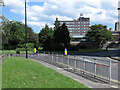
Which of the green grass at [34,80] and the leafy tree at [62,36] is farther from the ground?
the leafy tree at [62,36]

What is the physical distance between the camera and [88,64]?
1120 centimetres

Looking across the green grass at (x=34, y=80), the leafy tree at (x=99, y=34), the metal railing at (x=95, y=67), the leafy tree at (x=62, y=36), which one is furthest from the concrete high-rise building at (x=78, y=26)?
the green grass at (x=34, y=80)

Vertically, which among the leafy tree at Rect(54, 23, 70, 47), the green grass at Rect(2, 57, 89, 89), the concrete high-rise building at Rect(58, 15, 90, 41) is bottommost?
the green grass at Rect(2, 57, 89, 89)

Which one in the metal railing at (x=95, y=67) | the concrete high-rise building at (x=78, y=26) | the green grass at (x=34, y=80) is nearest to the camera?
the green grass at (x=34, y=80)

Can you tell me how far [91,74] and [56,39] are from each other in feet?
171

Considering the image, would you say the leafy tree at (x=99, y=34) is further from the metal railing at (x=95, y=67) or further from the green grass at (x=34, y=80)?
the green grass at (x=34, y=80)

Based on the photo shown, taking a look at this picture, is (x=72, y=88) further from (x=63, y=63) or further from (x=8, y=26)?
(x=8, y=26)

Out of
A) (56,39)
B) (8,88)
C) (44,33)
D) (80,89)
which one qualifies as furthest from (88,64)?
(44,33)

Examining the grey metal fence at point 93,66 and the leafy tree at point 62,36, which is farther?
the leafy tree at point 62,36

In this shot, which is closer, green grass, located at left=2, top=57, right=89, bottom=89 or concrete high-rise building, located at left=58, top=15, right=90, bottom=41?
green grass, located at left=2, top=57, right=89, bottom=89

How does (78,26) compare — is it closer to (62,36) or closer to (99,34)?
(99,34)

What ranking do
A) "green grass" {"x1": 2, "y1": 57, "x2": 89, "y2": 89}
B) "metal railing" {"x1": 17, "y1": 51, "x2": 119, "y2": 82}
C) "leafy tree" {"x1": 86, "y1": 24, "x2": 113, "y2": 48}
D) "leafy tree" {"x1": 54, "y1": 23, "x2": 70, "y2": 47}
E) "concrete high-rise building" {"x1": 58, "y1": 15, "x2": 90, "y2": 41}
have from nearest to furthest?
"green grass" {"x1": 2, "y1": 57, "x2": 89, "y2": 89} → "metal railing" {"x1": 17, "y1": 51, "x2": 119, "y2": 82} → "leafy tree" {"x1": 54, "y1": 23, "x2": 70, "y2": 47} → "leafy tree" {"x1": 86, "y1": 24, "x2": 113, "y2": 48} → "concrete high-rise building" {"x1": 58, "y1": 15, "x2": 90, "y2": 41}

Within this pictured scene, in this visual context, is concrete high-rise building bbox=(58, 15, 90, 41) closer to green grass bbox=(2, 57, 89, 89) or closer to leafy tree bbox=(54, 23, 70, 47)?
leafy tree bbox=(54, 23, 70, 47)

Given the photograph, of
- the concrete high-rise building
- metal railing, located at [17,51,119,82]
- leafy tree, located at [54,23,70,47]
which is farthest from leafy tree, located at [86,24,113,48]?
the concrete high-rise building
